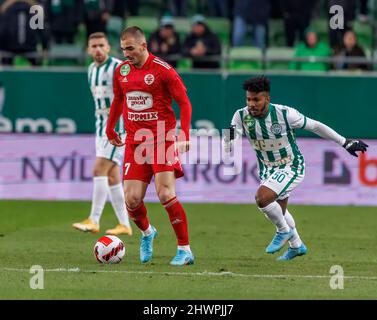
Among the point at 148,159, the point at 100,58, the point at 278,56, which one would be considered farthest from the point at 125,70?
the point at 278,56

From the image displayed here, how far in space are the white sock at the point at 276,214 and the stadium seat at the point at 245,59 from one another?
751 cm

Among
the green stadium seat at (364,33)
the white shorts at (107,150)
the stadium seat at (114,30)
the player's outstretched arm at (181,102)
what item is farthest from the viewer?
the stadium seat at (114,30)

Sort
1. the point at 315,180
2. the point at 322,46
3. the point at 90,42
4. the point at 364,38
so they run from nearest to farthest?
the point at 90,42, the point at 315,180, the point at 322,46, the point at 364,38

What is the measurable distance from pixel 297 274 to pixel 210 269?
0.80 m

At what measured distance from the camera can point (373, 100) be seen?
17.3m

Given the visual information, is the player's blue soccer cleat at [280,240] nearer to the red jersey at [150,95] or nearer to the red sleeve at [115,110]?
the red jersey at [150,95]

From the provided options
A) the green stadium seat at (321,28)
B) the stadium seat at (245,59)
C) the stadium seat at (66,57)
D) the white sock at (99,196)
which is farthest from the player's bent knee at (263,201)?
the green stadium seat at (321,28)

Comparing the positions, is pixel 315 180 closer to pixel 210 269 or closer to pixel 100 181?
pixel 100 181

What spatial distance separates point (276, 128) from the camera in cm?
1113

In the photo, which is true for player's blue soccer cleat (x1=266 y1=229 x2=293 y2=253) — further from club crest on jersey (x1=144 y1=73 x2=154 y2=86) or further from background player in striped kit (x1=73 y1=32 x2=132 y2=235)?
background player in striped kit (x1=73 y1=32 x2=132 y2=235)

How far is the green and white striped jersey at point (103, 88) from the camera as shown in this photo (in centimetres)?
1355

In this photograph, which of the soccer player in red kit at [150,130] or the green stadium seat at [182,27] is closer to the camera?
the soccer player in red kit at [150,130]

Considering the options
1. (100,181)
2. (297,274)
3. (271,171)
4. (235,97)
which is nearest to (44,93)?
(235,97)

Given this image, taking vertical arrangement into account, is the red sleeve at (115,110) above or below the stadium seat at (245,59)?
below
